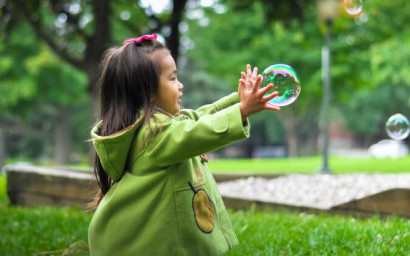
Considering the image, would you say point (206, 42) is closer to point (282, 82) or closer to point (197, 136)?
point (282, 82)

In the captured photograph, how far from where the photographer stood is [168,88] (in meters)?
2.38

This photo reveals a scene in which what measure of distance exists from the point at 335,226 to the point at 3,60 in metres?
18.9

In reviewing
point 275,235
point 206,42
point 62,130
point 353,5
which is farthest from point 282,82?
point 62,130

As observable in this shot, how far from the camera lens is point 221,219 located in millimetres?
2473

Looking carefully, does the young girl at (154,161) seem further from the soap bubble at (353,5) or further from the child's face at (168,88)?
the soap bubble at (353,5)

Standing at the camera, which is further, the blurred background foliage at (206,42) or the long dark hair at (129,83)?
the blurred background foliage at (206,42)

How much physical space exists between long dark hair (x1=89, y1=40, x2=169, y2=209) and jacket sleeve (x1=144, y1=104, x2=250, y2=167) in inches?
7.2

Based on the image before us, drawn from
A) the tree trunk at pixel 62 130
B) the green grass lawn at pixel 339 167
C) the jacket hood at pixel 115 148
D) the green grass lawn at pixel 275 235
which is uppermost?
the jacket hood at pixel 115 148

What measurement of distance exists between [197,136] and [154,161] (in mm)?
294

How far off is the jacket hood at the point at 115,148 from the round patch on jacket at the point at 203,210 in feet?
1.16

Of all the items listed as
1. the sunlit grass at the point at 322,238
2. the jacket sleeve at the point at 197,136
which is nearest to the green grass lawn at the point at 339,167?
the sunlit grass at the point at 322,238

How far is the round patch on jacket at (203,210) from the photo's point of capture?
229 cm

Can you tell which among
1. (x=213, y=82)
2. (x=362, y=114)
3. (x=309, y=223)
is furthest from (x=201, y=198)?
(x=362, y=114)

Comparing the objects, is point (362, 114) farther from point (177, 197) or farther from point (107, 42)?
point (177, 197)
